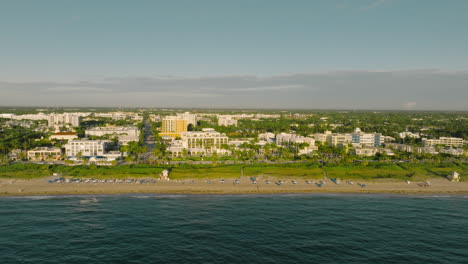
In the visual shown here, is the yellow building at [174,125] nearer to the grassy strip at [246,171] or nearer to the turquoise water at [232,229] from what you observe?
the grassy strip at [246,171]

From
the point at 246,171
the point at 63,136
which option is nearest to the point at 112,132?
the point at 63,136

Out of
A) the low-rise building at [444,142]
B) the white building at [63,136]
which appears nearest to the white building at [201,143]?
the white building at [63,136]

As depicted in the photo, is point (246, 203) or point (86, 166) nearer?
point (246, 203)

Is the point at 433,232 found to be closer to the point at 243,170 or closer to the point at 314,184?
the point at 314,184

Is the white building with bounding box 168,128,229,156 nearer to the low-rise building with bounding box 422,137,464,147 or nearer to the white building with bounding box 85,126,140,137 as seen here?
the white building with bounding box 85,126,140,137

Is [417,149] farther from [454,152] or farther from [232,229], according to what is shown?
[232,229]

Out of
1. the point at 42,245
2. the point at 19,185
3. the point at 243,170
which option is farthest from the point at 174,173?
the point at 42,245

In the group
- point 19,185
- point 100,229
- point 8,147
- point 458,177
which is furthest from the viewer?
point 8,147
